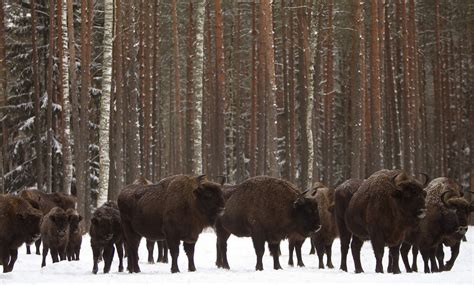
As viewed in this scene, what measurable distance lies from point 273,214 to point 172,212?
7.08 ft

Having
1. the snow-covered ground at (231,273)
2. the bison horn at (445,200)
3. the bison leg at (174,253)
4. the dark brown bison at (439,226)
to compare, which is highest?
the bison horn at (445,200)

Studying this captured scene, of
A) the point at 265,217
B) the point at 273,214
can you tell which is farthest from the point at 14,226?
the point at 273,214

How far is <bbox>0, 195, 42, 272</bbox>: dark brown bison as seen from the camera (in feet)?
49.4

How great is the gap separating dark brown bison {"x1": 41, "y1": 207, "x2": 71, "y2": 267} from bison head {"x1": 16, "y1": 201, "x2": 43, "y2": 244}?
216cm

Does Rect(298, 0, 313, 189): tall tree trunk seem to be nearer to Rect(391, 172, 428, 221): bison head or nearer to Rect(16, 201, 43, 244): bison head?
Rect(391, 172, 428, 221): bison head

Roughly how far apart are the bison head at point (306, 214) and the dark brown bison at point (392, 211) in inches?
51.9

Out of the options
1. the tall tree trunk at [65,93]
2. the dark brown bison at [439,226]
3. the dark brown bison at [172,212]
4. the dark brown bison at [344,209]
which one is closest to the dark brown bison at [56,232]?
the dark brown bison at [172,212]

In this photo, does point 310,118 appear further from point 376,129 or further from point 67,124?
point 67,124

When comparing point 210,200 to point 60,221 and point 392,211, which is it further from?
point 60,221

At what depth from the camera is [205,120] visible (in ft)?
158

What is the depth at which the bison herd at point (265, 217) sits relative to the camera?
14.5 metres

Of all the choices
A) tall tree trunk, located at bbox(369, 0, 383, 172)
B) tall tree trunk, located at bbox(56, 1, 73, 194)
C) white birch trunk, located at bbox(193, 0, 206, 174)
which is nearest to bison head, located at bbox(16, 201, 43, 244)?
white birch trunk, located at bbox(193, 0, 206, 174)

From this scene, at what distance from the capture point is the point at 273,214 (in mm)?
15953

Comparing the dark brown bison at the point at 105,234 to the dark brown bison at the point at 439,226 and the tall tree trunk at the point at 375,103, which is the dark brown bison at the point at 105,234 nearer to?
the dark brown bison at the point at 439,226
